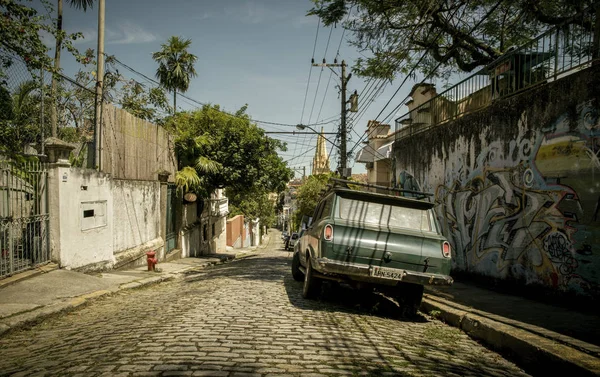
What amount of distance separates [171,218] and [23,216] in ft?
35.1

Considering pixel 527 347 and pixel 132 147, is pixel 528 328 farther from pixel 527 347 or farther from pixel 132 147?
pixel 132 147

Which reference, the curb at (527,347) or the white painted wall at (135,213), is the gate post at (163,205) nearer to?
the white painted wall at (135,213)

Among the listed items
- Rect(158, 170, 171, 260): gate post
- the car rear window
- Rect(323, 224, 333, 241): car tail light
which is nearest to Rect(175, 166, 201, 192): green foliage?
Rect(158, 170, 171, 260): gate post

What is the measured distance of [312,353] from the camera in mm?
4391

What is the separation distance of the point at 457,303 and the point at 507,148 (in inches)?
148

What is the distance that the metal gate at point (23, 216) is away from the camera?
807cm

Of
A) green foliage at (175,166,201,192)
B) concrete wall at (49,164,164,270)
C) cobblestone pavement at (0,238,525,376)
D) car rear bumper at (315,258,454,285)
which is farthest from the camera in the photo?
green foliage at (175,166,201,192)

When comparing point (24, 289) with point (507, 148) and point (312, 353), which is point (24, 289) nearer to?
point (312, 353)

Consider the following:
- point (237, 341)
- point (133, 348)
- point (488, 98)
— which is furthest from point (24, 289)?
point (488, 98)

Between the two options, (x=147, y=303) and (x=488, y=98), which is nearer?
(x=147, y=303)

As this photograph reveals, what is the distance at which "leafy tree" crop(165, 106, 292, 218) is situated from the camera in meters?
19.9

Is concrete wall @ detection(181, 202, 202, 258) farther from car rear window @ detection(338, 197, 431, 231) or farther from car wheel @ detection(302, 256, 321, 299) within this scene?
car rear window @ detection(338, 197, 431, 231)

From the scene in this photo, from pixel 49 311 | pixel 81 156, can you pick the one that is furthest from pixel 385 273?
pixel 81 156

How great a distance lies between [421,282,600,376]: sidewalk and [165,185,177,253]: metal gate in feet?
41.7
